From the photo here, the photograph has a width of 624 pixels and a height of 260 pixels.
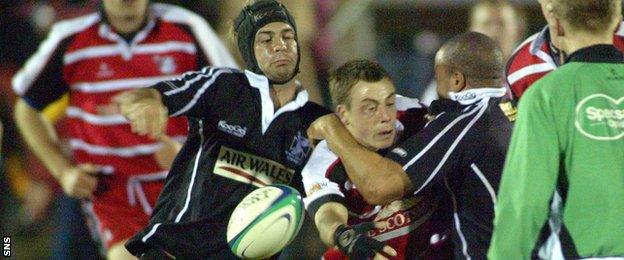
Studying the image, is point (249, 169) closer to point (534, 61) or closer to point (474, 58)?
point (474, 58)

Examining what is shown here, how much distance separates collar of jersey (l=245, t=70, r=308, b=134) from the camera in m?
5.18

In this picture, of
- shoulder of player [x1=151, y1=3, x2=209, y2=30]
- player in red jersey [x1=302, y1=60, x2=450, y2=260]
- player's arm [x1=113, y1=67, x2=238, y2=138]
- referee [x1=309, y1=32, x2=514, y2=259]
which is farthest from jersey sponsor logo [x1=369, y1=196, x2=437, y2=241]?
shoulder of player [x1=151, y1=3, x2=209, y2=30]

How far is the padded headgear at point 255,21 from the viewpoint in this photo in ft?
17.1

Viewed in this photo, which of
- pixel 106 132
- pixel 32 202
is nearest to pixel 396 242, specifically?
pixel 106 132

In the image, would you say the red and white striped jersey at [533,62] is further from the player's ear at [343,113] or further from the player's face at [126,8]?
the player's face at [126,8]

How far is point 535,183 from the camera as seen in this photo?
371cm

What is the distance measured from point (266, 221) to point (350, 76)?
0.62 m

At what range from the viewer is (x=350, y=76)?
484cm

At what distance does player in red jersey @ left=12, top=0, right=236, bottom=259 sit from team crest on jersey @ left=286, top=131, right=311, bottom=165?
1.87 meters

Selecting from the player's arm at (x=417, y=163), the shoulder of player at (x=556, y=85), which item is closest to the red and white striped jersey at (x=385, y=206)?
the player's arm at (x=417, y=163)

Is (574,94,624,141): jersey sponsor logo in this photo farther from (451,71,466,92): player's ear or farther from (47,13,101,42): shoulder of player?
(47,13,101,42): shoulder of player

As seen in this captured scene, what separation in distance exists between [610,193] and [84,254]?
4.63 metres

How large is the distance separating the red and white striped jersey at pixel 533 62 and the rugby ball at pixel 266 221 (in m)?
0.99

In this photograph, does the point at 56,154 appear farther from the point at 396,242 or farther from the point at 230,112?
the point at 396,242
